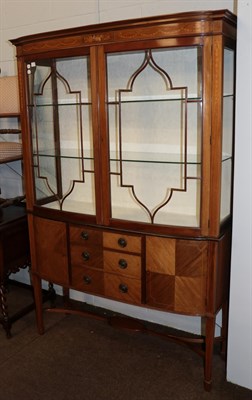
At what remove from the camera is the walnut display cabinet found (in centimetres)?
177

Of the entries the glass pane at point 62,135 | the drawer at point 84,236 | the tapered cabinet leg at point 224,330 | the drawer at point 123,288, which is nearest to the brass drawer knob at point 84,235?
the drawer at point 84,236

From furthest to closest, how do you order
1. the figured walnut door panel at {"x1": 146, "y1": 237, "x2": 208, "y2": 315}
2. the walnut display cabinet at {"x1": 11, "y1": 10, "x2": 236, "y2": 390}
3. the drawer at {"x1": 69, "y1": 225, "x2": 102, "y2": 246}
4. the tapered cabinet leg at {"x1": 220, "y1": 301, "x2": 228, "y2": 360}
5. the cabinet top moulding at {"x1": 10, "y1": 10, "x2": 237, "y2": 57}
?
the tapered cabinet leg at {"x1": 220, "y1": 301, "x2": 228, "y2": 360}, the drawer at {"x1": 69, "y1": 225, "x2": 102, "y2": 246}, the figured walnut door panel at {"x1": 146, "y1": 237, "x2": 208, "y2": 315}, the walnut display cabinet at {"x1": 11, "y1": 10, "x2": 236, "y2": 390}, the cabinet top moulding at {"x1": 10, "y1": 10, "x2": 237, "y2": 57}

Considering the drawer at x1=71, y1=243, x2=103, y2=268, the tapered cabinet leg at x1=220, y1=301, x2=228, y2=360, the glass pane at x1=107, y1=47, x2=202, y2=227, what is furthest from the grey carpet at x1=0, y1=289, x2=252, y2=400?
the glass pane at x1=107, y1=47, x2=202, y2=227

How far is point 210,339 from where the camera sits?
1982 millimetres

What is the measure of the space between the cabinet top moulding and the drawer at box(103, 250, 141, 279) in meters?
1.02

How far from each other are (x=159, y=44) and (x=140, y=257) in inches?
39.0

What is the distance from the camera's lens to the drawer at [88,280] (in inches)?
85.4

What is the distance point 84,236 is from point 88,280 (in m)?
0.25

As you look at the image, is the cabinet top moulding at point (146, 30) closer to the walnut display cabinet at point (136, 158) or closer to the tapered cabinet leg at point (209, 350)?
the walnut display cabinet at point (136, 158)

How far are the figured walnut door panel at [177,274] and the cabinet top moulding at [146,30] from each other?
92cm

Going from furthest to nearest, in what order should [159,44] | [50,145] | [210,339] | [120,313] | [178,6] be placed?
[120,313] < [50,145] < [178,6] < [210,339] < [159,44]

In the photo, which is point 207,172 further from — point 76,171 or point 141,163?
point 76,171

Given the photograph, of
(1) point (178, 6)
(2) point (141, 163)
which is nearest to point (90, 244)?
(2) point (141, 163)

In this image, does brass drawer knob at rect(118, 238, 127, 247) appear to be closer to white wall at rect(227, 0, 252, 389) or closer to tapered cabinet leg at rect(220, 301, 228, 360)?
white wall at rect(227, 0, 252, 389)
